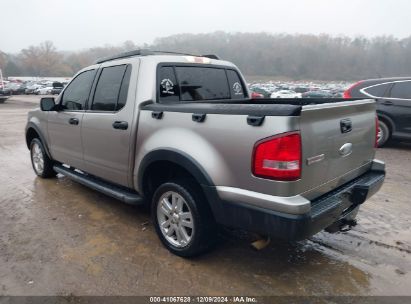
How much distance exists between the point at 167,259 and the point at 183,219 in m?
0.43

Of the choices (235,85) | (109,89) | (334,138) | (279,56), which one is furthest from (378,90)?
(279,56)

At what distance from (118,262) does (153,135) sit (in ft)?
3.98

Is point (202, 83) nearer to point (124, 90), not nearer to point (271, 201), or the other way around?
point (124, 90)

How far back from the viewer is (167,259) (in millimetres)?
3227

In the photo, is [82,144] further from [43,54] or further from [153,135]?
[43,54]

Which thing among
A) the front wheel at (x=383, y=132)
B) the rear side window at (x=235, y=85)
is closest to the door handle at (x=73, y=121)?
the rear side window at (x=235, y=85)

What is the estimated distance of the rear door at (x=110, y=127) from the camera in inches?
141

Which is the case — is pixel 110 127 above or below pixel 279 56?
below

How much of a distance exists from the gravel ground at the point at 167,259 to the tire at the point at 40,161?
3.55 feet

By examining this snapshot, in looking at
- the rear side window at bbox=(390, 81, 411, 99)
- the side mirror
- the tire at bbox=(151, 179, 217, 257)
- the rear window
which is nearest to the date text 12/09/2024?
the tire at bbox=(151, 179, 217, 257)

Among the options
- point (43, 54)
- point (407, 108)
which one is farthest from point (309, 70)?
point (407, 108)

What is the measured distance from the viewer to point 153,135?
3258 millimetres

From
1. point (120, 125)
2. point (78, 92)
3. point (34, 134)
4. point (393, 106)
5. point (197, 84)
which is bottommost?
point (34, 134)

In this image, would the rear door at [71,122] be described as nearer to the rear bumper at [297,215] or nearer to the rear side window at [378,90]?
the rear bumper at [297,215]
